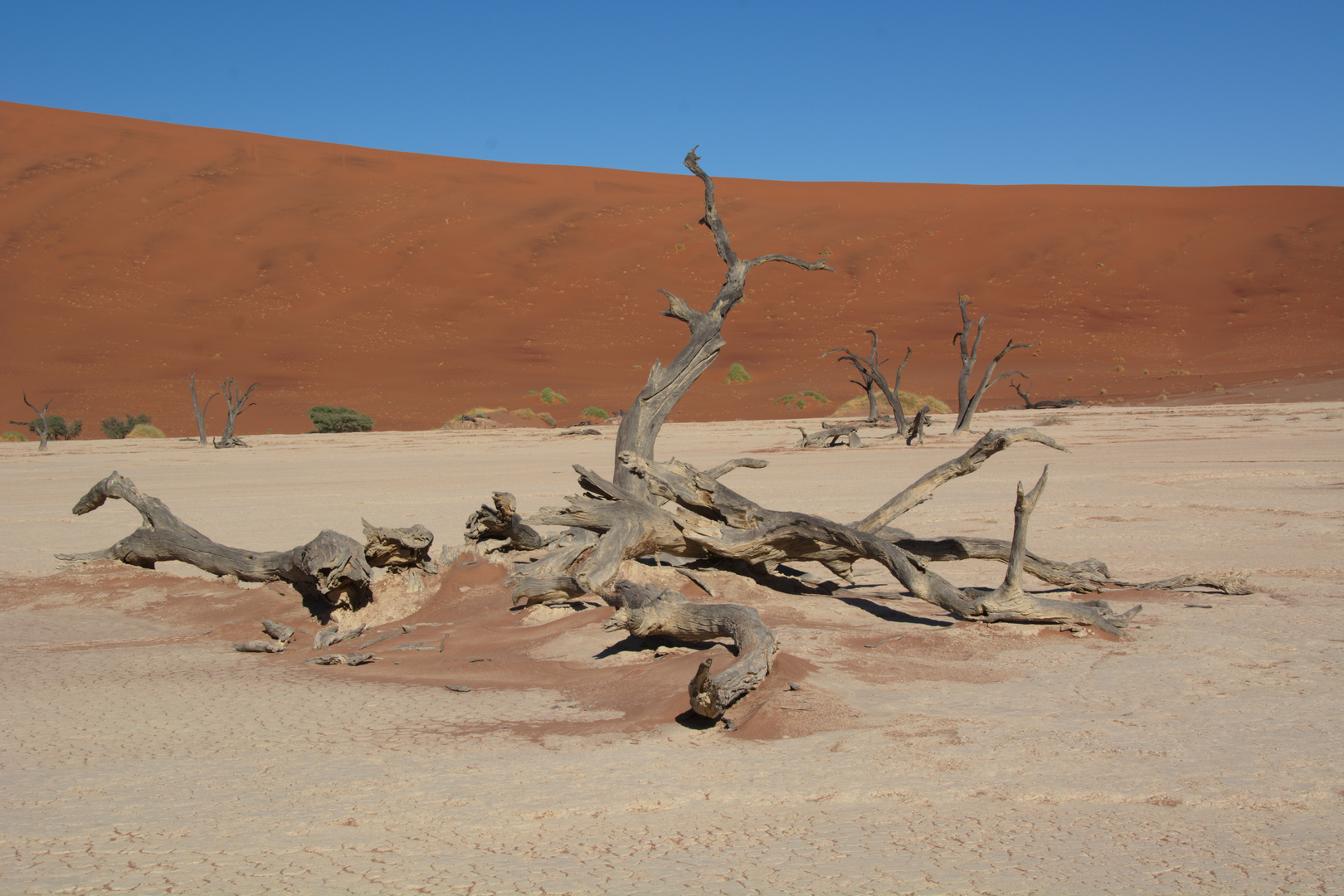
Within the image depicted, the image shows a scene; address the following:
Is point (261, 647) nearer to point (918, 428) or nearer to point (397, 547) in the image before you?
point (397, 547)

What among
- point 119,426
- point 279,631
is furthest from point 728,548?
point 119,426

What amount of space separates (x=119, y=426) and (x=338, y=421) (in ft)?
19.5

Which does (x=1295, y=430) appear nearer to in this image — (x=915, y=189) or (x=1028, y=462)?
(x=1028, y=462)

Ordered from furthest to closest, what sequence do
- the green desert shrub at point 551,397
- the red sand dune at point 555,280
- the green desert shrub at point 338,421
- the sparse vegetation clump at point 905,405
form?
the red sand dune at point 555,280
the green desert shrub at point 551,397
the sparse vegetation clump at point 905,405
the green desert shrub at point 338,421

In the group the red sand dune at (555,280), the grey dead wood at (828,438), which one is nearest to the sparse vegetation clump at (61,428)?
the red sand dune at (555,280)

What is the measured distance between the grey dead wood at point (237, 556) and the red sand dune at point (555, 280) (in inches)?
918

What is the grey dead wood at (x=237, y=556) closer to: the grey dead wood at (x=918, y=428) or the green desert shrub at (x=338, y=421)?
the grey dead wood at (x=918, y=428)

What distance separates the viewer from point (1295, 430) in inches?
706

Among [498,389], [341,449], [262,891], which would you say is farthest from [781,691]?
[498,389]

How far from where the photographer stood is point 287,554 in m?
6.64

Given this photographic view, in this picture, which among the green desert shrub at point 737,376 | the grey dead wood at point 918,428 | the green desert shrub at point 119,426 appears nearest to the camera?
the grey dead wood at point 918,428

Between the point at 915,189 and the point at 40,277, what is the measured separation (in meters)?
53.2

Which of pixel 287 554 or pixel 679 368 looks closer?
pixel 287 554

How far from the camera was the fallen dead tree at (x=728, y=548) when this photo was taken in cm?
493
